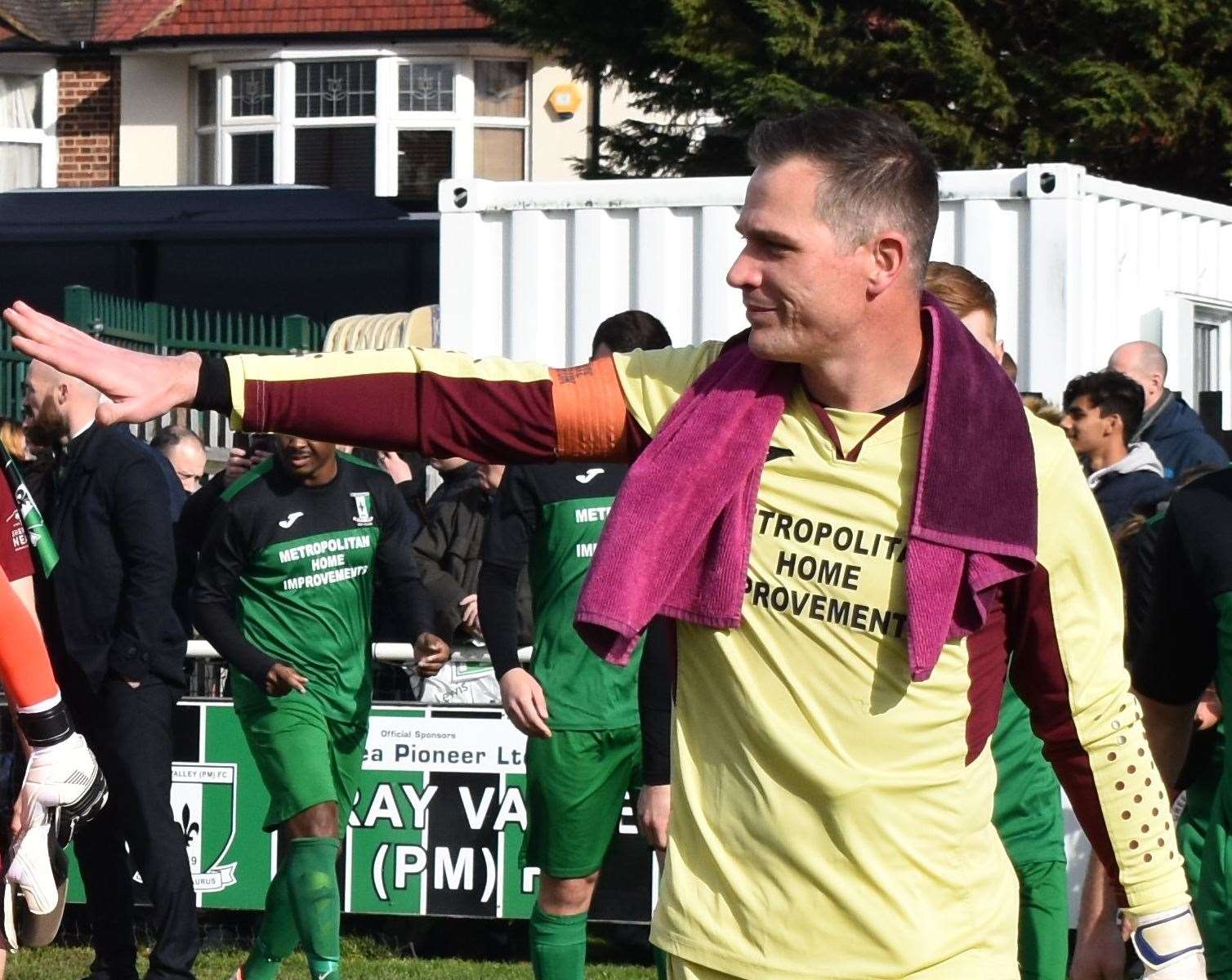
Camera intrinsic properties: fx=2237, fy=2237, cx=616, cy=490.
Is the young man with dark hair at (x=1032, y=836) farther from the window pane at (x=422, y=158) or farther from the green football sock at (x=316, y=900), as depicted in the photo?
the window pane at (x=422, y=158)

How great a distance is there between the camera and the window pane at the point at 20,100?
99.5 feet

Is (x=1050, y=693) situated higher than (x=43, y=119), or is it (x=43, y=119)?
(x=43, y=119)

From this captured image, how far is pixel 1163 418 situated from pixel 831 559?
6.00 metres

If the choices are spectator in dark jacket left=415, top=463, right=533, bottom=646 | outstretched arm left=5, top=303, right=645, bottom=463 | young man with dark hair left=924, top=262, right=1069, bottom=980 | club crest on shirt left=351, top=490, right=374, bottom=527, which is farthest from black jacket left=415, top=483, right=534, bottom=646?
outstretched arm left=5, top=303, right=645, bottom=463

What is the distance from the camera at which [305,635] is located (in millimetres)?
7637

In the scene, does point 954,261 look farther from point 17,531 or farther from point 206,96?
point 206,96

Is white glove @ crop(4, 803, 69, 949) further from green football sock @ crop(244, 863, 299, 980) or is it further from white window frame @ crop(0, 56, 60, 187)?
white window frame @ crop(0, 56, 60, 187)

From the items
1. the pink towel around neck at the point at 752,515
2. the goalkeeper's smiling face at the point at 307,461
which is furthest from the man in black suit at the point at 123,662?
the pink towel around neck at the point at 752,515

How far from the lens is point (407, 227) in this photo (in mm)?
19531

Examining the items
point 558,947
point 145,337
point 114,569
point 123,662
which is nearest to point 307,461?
point 114,569

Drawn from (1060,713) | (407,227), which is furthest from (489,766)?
(407,227)

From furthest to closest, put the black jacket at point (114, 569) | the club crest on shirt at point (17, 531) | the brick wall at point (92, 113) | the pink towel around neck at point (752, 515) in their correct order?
1. the brick wall at point (92, 113)
2. the black jacket at point (114, 569)
3. the club crest on shirt at point (17, 531)
4. the pink towel around neck at point (752, 515)

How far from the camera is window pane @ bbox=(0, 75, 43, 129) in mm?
30312

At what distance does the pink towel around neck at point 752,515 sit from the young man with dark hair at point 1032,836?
2476 millimetres
